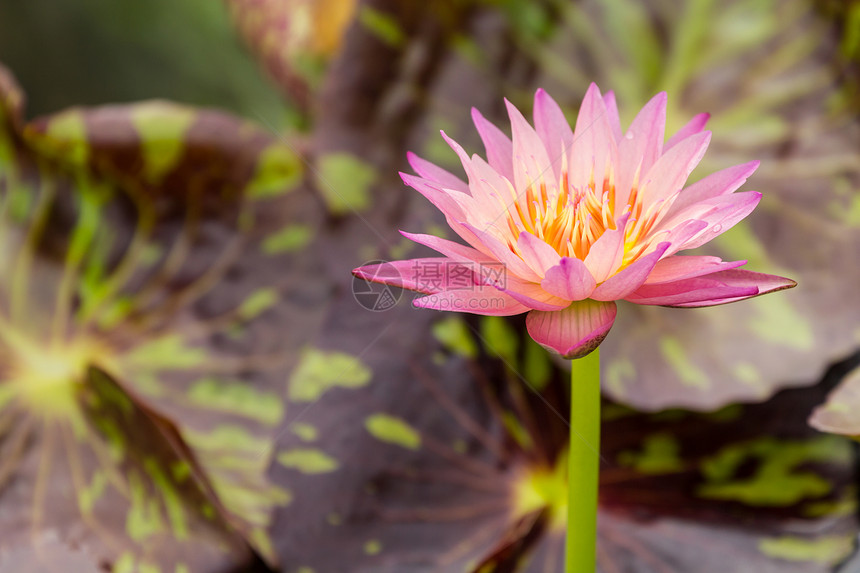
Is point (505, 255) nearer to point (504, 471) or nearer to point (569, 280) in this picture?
point (569, 280)

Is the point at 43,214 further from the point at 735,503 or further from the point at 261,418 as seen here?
the point at 735,503

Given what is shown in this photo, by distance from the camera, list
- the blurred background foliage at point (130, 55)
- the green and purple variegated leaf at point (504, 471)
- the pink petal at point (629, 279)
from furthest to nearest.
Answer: the blurred background foliage at point (130, 55), the green and purple variegated leaf at point (504, 471), the pink petal at point (629, 279)

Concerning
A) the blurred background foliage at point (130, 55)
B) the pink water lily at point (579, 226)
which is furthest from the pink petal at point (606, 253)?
the blurred background foliage at point (130, 55)

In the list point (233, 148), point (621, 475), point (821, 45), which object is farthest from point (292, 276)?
point (821, 45)

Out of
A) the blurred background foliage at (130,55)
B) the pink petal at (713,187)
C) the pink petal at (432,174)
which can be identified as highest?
the blurred background foliage at (130,55)

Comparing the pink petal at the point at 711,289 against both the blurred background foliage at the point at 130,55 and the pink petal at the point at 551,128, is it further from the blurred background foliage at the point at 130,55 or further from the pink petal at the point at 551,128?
the blurred background foliage at the point at 130,55

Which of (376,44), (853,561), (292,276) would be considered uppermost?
(376,44)
